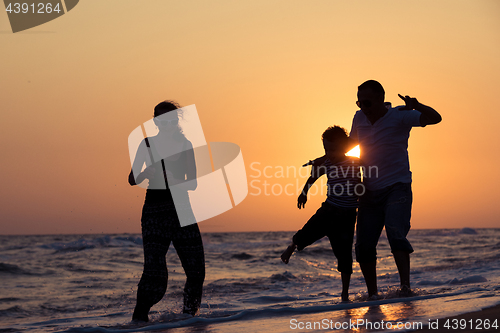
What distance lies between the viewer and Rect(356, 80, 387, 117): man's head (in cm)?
378

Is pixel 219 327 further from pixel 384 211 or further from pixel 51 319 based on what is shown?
pixel 51 319

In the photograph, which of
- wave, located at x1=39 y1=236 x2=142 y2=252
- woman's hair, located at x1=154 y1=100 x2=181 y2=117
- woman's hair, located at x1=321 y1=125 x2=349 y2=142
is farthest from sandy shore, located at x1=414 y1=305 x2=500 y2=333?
wave, located at x1=39 y1=236 x2=142 y2=252

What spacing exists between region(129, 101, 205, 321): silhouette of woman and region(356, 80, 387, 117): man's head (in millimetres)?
1549

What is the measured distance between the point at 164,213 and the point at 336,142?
1.75m

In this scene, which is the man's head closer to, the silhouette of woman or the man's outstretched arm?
the man's outstretched arm


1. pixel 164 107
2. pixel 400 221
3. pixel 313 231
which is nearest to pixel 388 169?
pixel 400 221

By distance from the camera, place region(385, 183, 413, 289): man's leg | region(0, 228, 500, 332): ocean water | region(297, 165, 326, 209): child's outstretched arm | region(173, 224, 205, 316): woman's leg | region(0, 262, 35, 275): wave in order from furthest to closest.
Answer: region(0, 262, 35, 275): wave, region(297, 165, 326, 209): child's outstretched arm, region(385, 183, 413, 289): man's leg, region(173, 224, 205, 316): woman's leg, region(0, 228, 500, 332): ocean water

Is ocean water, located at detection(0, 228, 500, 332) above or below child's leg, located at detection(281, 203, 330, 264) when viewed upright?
below

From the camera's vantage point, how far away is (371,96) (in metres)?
3.78

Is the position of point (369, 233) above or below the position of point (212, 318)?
above

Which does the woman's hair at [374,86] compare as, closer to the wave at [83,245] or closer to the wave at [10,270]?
the wave at [10,270]

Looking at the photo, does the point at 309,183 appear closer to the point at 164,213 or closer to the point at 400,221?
the point at 400,221

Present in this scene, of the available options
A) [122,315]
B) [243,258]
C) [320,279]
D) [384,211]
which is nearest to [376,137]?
[384,211]

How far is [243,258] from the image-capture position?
14172 millimetres
